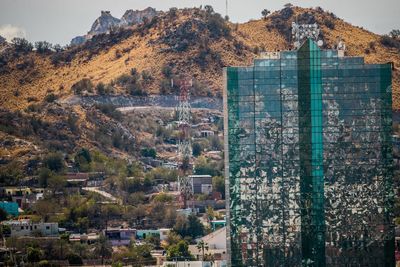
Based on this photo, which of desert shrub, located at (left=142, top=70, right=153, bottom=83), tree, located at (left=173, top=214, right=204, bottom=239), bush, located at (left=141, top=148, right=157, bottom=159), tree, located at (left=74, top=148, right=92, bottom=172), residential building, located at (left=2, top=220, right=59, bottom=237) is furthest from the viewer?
desert shrub, located at (left=142, top=70, right=153, bottom=83)

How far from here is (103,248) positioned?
123500 millimetres

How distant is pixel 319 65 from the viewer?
83.8 meters

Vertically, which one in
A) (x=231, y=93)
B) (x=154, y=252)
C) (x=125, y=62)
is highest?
(x=125, y=62)

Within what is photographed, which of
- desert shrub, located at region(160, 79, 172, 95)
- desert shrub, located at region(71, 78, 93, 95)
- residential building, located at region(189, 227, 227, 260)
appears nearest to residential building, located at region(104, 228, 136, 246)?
residential building, located at region(189, 227, 227, 260)

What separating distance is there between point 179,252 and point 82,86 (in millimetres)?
71187

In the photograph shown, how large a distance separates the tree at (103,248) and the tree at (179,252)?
490cm

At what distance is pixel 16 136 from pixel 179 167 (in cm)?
1962

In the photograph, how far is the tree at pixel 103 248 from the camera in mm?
122375

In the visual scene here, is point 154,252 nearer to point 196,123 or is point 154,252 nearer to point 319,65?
point 319,65

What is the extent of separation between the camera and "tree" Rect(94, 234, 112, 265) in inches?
4818

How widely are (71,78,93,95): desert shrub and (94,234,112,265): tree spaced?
61214 mm

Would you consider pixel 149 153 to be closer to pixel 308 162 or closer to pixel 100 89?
pixel 100 89

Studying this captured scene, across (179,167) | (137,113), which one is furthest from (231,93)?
(137,113)

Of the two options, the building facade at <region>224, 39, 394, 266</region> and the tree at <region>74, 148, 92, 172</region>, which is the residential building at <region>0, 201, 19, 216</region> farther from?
the building facade at <region>224, 39, 394, 266</region>
